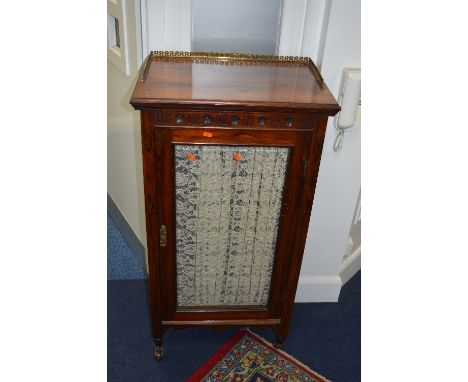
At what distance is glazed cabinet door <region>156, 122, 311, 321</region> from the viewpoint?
1578mm

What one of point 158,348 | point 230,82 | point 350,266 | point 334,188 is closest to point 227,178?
point 230,82

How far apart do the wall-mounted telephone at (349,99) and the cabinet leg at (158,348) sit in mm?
1232

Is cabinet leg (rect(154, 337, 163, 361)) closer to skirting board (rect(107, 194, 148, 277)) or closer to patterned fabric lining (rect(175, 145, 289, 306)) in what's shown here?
patterned fabric lining (rect(175, 145, 289, 306))

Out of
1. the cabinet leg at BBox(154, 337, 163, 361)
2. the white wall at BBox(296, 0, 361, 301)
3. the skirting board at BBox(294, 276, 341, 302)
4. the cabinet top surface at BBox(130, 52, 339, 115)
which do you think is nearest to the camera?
the cabinet top surface at BBox(130, 52, 339, 115)

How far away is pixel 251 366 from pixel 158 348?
1.44 ft

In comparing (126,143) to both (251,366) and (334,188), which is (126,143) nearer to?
(334,188)

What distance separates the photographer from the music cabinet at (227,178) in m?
1.50

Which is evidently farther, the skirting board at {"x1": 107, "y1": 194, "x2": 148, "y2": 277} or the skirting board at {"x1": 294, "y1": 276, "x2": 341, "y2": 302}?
the skirting board at {"x1": 107, "y1": 194, "x2": 148, "y2": 277}

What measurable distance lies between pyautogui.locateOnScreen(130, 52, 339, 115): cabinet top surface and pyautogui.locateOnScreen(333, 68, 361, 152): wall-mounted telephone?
17 cm

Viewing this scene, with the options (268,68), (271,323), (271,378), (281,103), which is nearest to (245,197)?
(281,103)

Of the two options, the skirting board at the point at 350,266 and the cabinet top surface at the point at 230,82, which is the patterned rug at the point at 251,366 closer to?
the skirting board at the point at 350,266

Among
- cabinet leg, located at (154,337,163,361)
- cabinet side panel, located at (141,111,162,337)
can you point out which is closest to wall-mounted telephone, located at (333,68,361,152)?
cabinet side panel, located at (141,111,162,337)

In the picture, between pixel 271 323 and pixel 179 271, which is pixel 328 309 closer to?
pixel 271 323

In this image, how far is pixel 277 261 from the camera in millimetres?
1888
